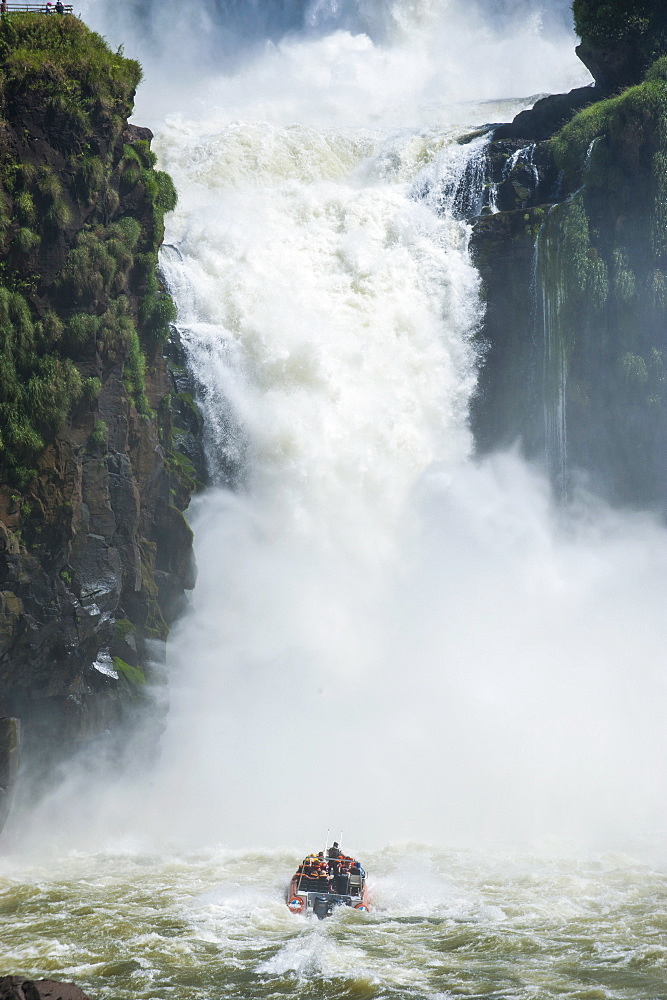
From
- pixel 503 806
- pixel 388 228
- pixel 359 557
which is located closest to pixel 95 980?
pixel 503 806

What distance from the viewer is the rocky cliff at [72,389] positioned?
23.3 metres

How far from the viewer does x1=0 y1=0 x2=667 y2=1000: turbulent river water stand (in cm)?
1684

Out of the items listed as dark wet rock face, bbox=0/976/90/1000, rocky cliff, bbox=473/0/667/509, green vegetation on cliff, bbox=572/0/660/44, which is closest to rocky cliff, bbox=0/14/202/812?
dark wet rock face, bbox=0/976/90/1000

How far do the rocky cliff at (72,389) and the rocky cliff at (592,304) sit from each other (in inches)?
604

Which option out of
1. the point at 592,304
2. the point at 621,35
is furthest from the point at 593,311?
the point at 621,35

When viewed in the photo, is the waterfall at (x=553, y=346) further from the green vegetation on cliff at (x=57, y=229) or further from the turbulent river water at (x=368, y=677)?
the green vegetation on cliff at (x=57, y=229)

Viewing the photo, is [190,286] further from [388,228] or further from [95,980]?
[95,980]

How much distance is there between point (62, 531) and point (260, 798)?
981cm

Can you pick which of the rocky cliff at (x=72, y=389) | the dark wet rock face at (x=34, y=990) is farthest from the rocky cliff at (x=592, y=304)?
the dark wet rock face at (x=34, y=990)

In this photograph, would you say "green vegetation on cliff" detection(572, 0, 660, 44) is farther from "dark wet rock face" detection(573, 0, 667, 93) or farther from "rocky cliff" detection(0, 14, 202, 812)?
"rocky cliff" detection(0, 14, 202, 812)

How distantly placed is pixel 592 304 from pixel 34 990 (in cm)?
3089

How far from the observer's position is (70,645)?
23.9 m

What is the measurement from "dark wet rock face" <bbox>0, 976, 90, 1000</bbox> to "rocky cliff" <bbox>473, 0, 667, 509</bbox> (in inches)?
1097

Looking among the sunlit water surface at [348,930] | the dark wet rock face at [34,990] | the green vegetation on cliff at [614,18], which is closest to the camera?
the dark wet rock face at [34,990]
